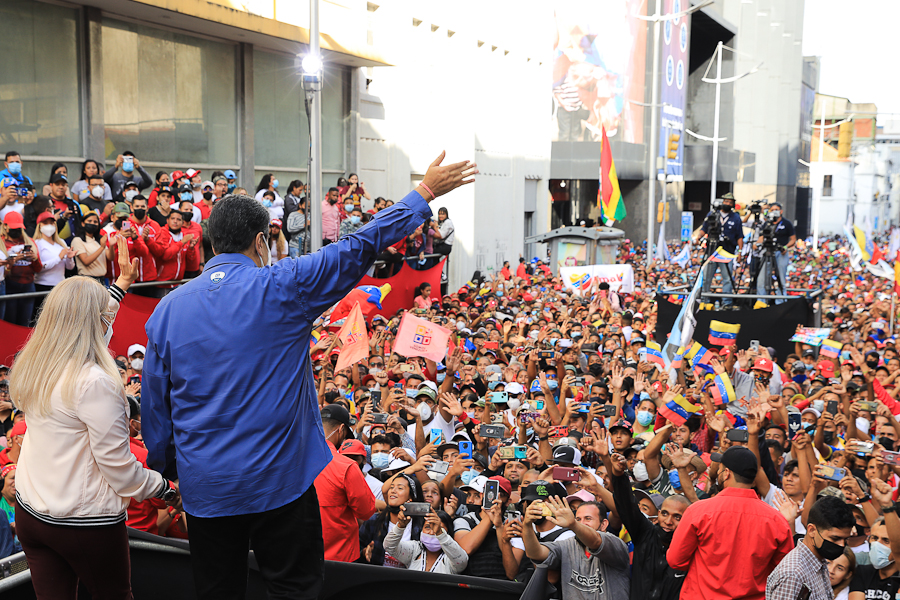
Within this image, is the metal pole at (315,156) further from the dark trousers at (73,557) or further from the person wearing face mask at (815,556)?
the dark trousers at (73,557)

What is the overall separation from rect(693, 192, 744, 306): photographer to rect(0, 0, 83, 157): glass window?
11096 mm

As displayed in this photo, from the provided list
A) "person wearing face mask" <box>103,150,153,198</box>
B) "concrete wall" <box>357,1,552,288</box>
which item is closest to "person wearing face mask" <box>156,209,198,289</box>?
"person wearing face mask" <box>103,150,153,198</box>

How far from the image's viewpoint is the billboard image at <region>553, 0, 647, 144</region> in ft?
132

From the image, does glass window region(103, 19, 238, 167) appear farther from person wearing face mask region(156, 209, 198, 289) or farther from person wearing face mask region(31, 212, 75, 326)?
person wearing face mask region(31, 212, 75, 326)

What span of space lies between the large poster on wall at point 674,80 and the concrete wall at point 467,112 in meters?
12.9

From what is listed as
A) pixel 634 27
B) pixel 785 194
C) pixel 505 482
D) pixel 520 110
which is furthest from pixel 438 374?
pixel 785 194

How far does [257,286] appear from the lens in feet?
8.80

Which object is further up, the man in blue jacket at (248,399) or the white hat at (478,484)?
the man in blue jacket at (248,399)

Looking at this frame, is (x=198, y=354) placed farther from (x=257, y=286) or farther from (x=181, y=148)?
(x=181, y=148)

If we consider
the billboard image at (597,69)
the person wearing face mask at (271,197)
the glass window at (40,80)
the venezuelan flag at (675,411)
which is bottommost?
the venezuelan flag at (675,411)

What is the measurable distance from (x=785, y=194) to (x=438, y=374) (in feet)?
Answer: 209

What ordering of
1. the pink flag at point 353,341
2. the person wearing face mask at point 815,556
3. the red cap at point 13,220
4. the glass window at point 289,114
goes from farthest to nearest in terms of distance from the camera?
the glass window at point 289,114 < the pink flag at point 353,341 < the red cap at point 13,220 < the person wearing face mask at point 815,556

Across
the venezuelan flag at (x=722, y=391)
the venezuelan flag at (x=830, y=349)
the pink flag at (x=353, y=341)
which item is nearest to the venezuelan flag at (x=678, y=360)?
the venezuelan flag at (x=722, y=391)

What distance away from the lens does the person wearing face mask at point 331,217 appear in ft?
51.4
